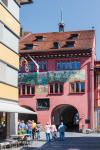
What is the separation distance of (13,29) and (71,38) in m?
25.4

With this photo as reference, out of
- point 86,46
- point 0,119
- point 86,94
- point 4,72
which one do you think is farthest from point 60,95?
point 4,72

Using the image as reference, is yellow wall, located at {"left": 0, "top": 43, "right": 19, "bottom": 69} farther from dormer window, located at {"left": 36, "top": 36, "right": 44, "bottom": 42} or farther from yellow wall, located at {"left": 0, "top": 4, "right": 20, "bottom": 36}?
dormer window, located at {"left": 36, "top": 36, "right": 44, "bottom": 42}

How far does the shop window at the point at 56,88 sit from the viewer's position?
53438mm

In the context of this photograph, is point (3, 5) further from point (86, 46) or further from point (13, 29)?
point (86, 46)

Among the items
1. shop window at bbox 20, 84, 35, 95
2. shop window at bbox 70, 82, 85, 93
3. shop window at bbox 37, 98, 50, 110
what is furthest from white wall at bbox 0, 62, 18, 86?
shop window at bbox 20, 84, 35, 95

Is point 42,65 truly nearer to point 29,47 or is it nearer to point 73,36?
point 29,47

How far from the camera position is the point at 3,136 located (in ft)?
105

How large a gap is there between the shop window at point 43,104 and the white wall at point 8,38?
21.2m

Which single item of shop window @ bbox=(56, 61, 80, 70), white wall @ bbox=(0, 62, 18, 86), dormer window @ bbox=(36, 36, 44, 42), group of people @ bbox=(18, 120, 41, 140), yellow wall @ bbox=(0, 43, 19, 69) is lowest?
group of people @ bbox=(18, 120, 41, 140)

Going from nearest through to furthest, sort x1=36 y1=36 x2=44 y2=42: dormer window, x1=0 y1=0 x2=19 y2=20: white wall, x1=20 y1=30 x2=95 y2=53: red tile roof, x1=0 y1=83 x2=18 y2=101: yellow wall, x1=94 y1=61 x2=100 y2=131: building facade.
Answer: x1=0 y1=83 x2=18 y2=101: yellow wall
x1=0 y1=0 x2=19 y2=20: white wall
x1=94 y1=61 x2=100 y2=131: building facade
x1=20 y1=30 x2=95 y2=53: red tile roof
x1=36 y1=36 x2=44 y2=42: dormer window

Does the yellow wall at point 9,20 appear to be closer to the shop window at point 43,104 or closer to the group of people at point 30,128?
the group of people at point 30,128

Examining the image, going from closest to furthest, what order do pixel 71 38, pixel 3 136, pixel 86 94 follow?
pixel 3 136
pixel 86 94
pixel 71 38

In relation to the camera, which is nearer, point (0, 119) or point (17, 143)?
point (17, 143)

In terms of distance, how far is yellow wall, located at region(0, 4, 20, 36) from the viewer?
97.3ft
